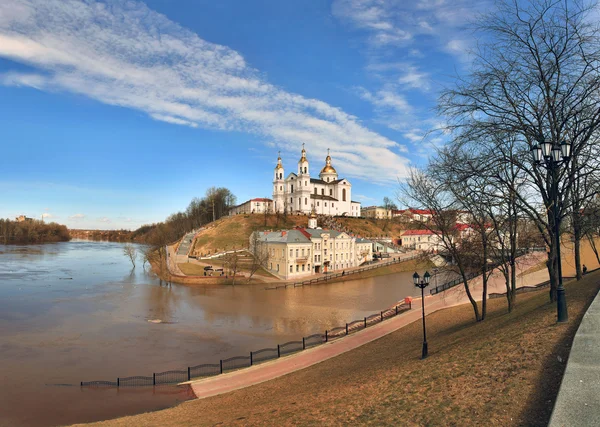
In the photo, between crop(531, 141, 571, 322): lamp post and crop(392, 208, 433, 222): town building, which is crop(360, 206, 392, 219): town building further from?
crop(531, 141, 571, 322): lamp post

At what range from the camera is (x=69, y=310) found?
31969mm

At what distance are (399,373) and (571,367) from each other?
14.6ft

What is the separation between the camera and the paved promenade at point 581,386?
5.17 metres

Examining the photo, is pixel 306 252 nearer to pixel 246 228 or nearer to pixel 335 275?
pixel 335 275

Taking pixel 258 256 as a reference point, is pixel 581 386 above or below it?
above

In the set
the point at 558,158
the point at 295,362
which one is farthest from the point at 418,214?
the point at 558,158

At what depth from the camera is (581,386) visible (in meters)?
5.97

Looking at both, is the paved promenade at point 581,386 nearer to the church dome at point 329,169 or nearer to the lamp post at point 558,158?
the lamp post at point 558,158

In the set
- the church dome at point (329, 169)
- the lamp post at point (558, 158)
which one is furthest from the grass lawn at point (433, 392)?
the church dome at point (329, 169)

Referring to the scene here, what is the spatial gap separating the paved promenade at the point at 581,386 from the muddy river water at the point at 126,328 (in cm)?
1315

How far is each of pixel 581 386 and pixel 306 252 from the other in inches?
1908

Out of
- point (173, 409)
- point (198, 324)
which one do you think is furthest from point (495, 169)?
point (198, 324)

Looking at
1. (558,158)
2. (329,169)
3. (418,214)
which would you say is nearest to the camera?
(558,158)

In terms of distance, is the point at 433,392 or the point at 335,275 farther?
the point at 335,275
